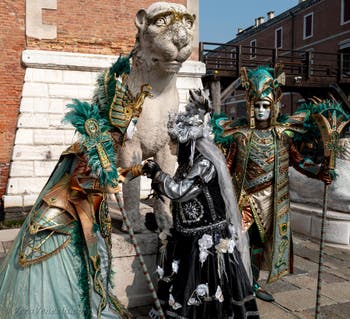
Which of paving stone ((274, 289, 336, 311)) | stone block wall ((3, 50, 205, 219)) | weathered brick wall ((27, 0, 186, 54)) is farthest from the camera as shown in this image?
weathered brick wall ((27, 0, 186, 54))

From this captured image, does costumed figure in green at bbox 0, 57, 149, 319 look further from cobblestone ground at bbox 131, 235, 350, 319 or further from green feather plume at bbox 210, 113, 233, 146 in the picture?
green feather plume at bbox 210, 113, 233, 146

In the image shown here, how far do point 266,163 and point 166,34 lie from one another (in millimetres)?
1537

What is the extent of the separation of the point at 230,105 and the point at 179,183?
3132cm

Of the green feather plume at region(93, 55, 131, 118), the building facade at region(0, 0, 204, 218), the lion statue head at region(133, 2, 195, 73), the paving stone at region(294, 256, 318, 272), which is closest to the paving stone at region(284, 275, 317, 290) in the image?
the paving stone at region(294, 256, 318, 272)

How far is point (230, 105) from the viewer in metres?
33.5

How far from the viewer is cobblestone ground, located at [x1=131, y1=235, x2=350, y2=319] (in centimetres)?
365

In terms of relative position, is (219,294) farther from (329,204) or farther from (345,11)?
(345,11)

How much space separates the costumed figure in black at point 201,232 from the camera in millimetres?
2865

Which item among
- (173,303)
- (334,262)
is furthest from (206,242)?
(334,262)

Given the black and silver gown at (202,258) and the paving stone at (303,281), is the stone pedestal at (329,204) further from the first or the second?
the black and silver gown at (202,258)

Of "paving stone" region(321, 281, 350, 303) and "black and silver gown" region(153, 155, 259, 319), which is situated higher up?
"black and silver gown" region(153, 155, 259, 319)

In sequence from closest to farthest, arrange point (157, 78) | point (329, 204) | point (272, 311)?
point (157, 78) → point (272, 311) → point (329, 204)

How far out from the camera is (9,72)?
24.2 feet

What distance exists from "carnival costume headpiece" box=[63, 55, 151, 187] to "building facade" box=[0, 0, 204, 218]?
4897 mm
